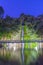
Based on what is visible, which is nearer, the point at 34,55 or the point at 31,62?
the point at 31,62

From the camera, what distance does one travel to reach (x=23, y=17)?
8297 millimetres

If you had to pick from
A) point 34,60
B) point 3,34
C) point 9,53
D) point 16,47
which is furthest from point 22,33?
point 34,60

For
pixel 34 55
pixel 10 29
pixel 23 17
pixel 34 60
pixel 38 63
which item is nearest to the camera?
pixel 38 63

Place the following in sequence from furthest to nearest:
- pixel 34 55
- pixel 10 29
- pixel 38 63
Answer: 1. pixel 10 29
2. pixel 34 55
3. pixel 38 63

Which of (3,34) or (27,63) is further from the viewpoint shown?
(3,34)

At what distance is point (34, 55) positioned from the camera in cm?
442

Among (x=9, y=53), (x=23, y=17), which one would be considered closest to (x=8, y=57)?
(x=9, y=53)

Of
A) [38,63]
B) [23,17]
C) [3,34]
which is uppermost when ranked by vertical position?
[23,17]

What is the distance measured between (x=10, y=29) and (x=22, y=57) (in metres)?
2.63

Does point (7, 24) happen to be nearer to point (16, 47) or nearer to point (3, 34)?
point (3, 34)

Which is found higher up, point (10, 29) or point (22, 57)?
point (10, 29)

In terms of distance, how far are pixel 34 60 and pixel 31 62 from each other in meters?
0.15

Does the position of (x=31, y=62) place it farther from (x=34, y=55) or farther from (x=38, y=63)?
(x=34, y=55)

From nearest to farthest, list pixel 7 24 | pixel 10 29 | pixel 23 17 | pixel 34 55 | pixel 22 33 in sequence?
pixel 34 55
pixel 22 33
pixel 10 29
pixel 7 24
pixel 23 17
